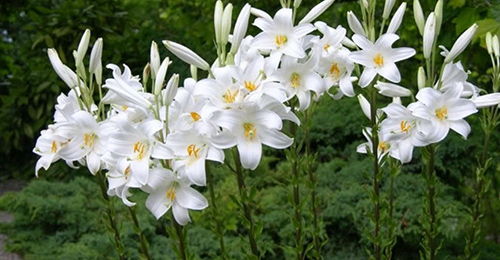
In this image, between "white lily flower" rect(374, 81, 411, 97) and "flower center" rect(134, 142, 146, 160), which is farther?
"white lily flower" rect(374, 81, 411, 97)

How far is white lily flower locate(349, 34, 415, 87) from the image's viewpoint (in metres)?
1.87

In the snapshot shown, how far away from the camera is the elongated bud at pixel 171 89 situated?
166cm

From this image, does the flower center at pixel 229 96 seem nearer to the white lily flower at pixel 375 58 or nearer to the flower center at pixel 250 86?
the flower center at pixel 250 86

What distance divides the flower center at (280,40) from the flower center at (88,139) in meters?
0.56

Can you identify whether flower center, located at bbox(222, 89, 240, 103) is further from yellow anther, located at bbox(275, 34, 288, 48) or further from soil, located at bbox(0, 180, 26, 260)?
soil, located at bbox(0, 180, 26, 260)

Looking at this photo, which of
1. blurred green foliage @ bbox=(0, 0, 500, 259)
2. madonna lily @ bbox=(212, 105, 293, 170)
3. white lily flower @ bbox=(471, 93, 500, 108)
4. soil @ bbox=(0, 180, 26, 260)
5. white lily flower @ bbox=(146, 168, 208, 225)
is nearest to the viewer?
madonna lily @ bbox=(212, 105, 293, 170)

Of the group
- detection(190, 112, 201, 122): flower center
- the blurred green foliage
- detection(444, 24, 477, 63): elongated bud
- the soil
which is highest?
detection(444, 24, 477, 63): elongated bud

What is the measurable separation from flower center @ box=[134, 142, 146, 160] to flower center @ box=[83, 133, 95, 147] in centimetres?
18

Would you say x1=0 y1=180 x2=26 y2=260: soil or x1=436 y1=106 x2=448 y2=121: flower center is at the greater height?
x1=436 y1=106 x2=448 y2=121: flower center

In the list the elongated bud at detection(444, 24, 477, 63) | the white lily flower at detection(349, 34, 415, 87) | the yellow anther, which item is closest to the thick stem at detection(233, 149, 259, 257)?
the yellow anther

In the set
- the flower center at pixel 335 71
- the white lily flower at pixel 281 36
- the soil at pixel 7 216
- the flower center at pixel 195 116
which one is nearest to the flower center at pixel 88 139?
the flower center at pixel 195 116

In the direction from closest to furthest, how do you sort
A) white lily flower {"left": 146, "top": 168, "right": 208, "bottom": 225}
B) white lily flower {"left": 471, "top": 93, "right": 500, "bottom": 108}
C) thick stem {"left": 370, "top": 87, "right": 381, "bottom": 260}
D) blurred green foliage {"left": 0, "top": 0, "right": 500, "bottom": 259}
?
white lily flower {"left": 146, "top": 168, "right": 208, "bottom": 225} < white lily flower {"left": 471, "top": 93, "right": 500, "bottom": 108} < thick stem {"left": 370, "top": 87, "right": 381, "bottom": 260} < blurred green foliage {"left": 0, "top": 0, "right": 500, "bottom": 259}

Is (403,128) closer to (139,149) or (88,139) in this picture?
(139,149)

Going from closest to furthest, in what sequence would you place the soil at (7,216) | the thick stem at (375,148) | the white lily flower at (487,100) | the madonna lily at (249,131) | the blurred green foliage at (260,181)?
1. the madonna lily at (249,131)
2. the white lily flower at (487,100)
3. the thick stem at (375,148)
4. the blurred green foliage at (260,181)
5. the soil at (7,216)
